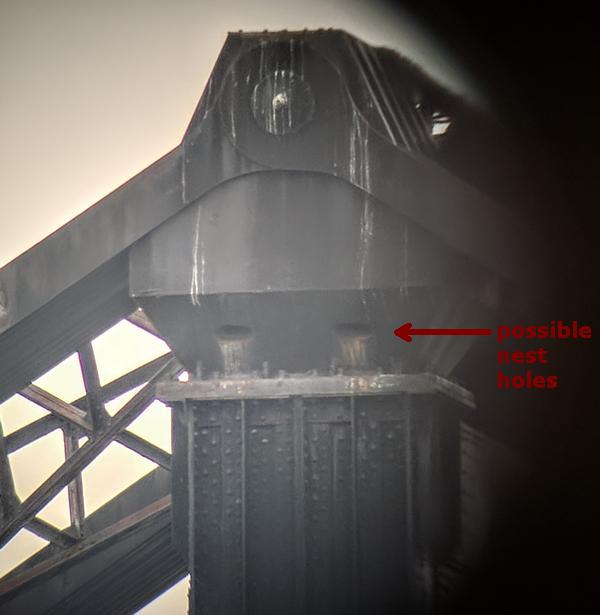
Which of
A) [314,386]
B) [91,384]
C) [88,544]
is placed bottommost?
[88,544]

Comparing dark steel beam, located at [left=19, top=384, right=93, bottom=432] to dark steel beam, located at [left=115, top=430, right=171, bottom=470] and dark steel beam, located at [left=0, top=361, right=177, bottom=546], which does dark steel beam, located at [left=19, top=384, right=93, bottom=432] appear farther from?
dark steel beam, located at [left=115, top=430, right=171, bottom=470]

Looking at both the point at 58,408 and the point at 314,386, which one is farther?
the point at 58,408

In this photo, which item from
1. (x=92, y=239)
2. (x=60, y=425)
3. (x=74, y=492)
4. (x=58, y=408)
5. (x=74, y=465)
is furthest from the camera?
(x=74, y=492)

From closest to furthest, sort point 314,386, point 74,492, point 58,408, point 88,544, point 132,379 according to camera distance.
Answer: point 314,386 → point 88,544 → point 58,408 → point 74,492 → point 132,379

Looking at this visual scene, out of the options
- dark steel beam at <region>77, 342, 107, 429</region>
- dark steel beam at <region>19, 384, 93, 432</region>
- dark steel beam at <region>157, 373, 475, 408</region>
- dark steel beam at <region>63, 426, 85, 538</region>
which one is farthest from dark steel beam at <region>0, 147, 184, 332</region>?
dark steel beam at <region>63, 426, 85, 538</region>

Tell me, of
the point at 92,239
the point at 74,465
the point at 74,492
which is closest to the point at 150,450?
the point at 74,492

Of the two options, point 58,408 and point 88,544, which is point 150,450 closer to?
point 58,408

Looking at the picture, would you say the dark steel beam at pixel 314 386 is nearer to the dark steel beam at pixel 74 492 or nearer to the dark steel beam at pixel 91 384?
the dark steel beam at pixel 91 384

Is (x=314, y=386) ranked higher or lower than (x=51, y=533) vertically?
higher

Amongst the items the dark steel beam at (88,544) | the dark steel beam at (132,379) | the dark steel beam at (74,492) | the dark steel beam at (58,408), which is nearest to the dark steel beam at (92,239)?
the dark steel beam at (58,408)
